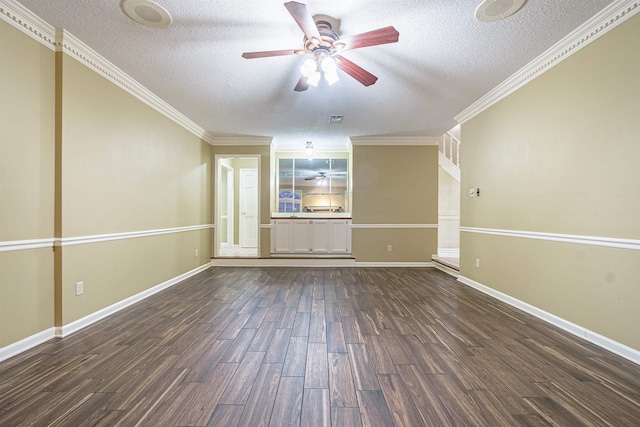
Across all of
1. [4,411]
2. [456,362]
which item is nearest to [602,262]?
[456,362]

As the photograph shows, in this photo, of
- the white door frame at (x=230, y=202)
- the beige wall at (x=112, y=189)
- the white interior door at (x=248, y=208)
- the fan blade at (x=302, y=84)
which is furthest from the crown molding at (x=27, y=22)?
the white interior door at (x=248, y=208)

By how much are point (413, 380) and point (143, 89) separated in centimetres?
408

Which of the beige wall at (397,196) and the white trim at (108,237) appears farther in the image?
the beige wall at (397,196)

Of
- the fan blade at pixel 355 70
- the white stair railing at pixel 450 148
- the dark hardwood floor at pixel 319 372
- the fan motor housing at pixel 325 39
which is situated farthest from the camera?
the white stair railing at pixel 450 148

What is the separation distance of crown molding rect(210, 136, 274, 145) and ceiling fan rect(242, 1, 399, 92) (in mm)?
3374

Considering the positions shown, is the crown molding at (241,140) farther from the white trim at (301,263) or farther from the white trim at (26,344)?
the white trim at (26,344)

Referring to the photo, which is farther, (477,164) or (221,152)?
(221,152)

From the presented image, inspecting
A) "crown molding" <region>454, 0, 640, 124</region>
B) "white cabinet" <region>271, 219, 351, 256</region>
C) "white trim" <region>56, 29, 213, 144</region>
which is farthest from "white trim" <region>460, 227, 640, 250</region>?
"white trim" <region>56, 29, 213, 144</region>

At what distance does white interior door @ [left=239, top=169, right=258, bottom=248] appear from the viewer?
745 cm

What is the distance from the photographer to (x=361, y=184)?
557 cm

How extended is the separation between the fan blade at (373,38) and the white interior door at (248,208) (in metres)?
5.75

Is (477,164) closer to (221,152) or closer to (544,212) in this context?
(544,212)

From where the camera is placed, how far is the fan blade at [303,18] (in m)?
1.65

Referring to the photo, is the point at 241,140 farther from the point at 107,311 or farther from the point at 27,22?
the point at 107,311
